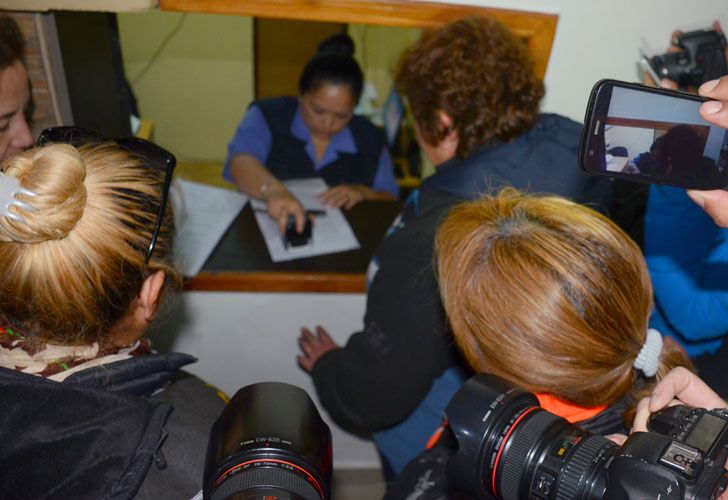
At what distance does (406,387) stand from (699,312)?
0.59m

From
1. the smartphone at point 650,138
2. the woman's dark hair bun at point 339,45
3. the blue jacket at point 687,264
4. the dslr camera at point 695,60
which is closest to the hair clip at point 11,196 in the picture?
the smartphone at point 650,138

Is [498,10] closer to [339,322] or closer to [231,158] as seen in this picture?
[339,322]

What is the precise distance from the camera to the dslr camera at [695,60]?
1.34m

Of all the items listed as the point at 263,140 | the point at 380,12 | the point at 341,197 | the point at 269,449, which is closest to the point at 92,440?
the point at 269,449

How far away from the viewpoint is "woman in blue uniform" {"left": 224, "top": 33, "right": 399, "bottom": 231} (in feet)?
6.66

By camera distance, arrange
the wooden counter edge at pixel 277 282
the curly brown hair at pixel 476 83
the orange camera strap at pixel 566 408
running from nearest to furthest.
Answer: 1. the orange camera strap at pixel 566 408
2. the curly brown hair at pixel 476 83
3. the wooden counter edge at pixel 277 282

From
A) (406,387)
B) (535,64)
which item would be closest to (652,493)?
(406,387)

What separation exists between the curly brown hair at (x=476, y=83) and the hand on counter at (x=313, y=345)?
0.66m

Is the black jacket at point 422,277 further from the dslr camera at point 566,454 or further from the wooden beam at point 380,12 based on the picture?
the dslr camera at point 566,454

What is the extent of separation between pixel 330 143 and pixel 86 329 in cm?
152

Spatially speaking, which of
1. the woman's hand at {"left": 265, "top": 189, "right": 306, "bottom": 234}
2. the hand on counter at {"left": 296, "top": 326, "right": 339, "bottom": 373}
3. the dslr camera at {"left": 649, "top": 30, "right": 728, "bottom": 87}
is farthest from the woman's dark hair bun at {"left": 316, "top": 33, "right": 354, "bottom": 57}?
the dslr camera at {"left": 649, "top": 30, "right": 728, "bottom": 87}

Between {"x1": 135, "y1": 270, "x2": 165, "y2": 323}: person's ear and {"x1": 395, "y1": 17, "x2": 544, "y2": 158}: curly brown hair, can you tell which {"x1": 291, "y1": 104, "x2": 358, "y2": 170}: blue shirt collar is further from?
{"x1": 135, "y1": 270, "x2": 165, "y2": 323}: person's ear

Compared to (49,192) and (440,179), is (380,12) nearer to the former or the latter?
(440,179)

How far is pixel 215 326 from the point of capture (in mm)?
1782
